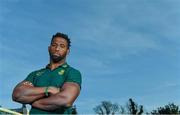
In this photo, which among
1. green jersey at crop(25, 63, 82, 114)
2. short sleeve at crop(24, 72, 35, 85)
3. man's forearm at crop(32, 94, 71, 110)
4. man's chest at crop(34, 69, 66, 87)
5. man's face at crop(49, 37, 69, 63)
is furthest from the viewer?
short sleeve at crop(24, 72, 35, 85)

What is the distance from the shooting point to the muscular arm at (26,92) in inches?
237

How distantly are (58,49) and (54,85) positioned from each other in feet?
1.83

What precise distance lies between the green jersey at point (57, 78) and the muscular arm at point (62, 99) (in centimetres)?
7

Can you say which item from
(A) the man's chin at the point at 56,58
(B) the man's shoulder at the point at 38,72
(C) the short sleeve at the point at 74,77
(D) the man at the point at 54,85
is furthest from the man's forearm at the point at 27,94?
(A) the man's chin at the point at 56,58

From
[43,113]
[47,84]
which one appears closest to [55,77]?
[47,84]

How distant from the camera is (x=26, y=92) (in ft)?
20.1

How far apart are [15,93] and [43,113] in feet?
2.27

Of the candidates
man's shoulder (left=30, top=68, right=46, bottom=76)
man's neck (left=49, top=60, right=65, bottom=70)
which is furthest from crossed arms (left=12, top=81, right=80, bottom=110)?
man's neck (left=49, top=60, right=65, bottom=70)

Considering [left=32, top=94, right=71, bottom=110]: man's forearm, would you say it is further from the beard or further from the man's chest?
the beard

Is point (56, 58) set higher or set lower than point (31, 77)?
higher

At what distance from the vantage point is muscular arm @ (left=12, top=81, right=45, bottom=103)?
6.02 metres

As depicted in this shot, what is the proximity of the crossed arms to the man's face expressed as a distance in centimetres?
51

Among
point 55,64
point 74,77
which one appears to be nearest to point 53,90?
point 74,77

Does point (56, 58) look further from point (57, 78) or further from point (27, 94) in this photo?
point (27, 94)
